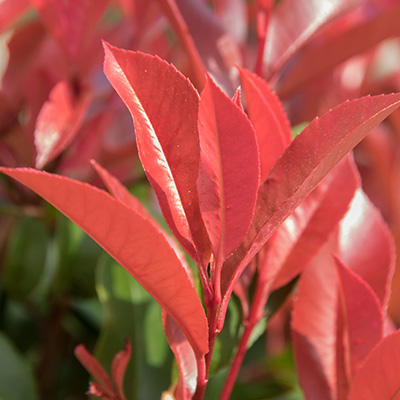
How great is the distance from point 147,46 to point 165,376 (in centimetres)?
50

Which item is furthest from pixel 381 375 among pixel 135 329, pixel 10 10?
pixel 10 10

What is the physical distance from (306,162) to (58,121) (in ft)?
1.24

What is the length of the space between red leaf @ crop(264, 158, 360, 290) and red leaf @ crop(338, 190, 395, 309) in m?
0.05

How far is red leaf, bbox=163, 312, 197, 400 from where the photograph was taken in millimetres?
422

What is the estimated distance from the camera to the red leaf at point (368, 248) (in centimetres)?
54

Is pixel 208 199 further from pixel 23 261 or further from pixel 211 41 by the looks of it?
pixel 23 261

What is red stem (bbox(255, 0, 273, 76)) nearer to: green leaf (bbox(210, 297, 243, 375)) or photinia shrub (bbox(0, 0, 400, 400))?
photinia shrub (bbox(0, 0, 400, 400))

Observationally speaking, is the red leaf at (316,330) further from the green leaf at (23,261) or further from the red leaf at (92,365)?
the green leaf at (23,261)

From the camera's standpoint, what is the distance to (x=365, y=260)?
55cm

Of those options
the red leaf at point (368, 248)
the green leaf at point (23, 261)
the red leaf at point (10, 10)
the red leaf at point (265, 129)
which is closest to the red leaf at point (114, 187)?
the red leaf at point (265, 129)

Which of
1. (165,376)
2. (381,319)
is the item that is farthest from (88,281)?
(381,319)

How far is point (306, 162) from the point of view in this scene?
374 millimetres

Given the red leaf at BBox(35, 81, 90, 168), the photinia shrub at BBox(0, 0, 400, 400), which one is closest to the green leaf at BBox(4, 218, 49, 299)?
the photinia shrub at BBox(0, 0, 400, 400)

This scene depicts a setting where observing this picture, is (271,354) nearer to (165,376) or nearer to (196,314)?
(165,376)
